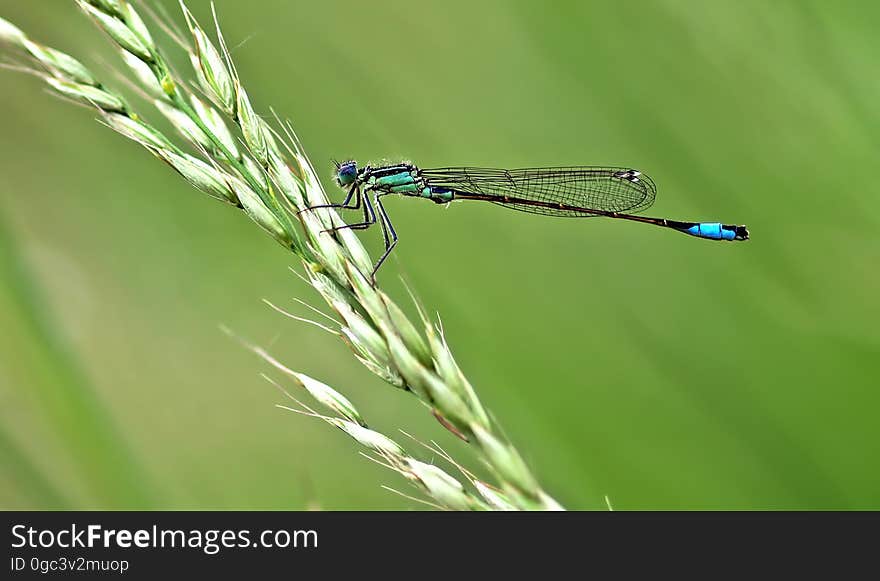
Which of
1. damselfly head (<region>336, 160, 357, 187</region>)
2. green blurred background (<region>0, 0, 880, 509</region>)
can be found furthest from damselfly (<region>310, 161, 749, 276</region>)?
green blurred background (<region>0, 0, 880, 509</region>)

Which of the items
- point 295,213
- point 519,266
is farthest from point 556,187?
point 295,213

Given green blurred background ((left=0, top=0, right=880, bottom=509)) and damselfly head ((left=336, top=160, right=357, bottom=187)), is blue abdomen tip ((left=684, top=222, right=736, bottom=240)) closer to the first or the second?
green blurred background ((left=0, top=0, right=880, bottom=509))

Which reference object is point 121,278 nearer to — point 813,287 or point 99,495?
point 99,495

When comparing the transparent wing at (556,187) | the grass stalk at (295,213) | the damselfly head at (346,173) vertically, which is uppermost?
the transparent wing at (556,187)

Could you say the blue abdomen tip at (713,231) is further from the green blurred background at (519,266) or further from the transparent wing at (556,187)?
the transparent wing at (556,187)

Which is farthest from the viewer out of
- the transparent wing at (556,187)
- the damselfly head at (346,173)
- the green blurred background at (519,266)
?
the transparent wing at (556,187)

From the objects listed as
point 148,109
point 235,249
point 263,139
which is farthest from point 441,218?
point 263,139

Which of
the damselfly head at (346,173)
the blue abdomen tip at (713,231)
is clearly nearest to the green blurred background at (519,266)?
the blue abdomen tip at (713,231)
